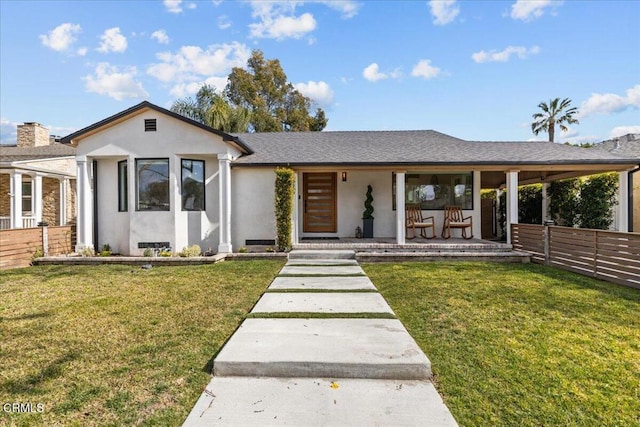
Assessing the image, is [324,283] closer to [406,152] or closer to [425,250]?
[425,250]

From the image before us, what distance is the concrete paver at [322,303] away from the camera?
4312 mm

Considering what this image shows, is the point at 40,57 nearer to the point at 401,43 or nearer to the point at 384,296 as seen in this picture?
the point at 401,43

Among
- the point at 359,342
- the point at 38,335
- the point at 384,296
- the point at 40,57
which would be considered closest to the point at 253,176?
the point at 384,296

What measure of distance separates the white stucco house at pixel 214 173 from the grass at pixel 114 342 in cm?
274

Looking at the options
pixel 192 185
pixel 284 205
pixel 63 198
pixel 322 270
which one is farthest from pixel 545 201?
pixel 63 198

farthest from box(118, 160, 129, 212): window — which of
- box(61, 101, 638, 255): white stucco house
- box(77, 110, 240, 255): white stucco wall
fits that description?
box(77, 110, 240, 255): white stucco wall

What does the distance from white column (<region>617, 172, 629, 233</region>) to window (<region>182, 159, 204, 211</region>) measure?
1220cm

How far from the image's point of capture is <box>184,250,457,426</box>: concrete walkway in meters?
2.15

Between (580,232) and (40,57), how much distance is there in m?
18.3

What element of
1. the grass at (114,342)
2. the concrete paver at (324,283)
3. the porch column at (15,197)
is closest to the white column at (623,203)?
the concrete paver at (324,283)

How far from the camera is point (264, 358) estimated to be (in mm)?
2814

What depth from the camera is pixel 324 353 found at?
2922 mm

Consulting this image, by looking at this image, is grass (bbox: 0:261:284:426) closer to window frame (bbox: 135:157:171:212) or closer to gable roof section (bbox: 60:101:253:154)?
window frame (bbox: 135:157:171:212)

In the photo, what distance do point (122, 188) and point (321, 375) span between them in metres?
9.16
